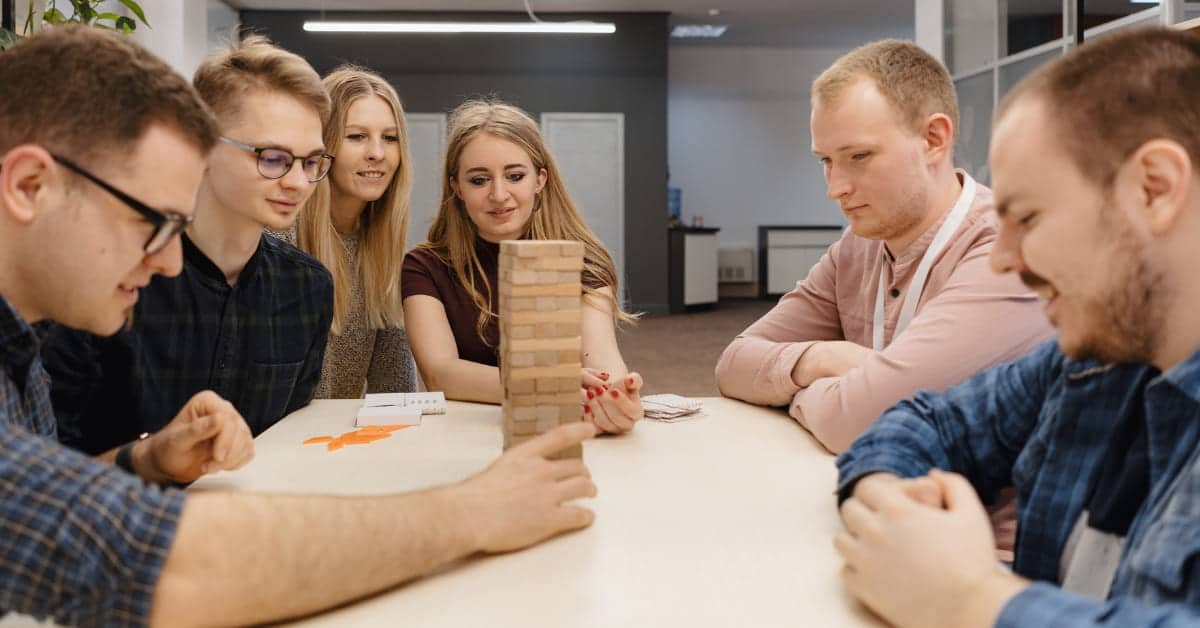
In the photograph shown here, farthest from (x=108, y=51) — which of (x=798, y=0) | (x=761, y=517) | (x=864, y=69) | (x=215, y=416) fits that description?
(x=798, y=0)

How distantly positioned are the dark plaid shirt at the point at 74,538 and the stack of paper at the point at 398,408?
3.50 feet

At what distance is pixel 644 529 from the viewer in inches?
48.3

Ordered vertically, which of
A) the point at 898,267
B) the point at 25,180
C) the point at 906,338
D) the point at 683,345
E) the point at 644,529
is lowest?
the point at 683,345

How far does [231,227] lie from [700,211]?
12.3 metres

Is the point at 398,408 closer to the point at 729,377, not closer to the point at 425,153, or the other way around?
the point at 729,377

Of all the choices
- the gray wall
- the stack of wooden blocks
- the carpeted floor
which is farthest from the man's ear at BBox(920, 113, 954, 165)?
the gray wall

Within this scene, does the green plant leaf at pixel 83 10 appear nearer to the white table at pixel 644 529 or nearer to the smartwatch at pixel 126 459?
the white table at pixel 644 529

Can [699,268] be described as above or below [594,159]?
below

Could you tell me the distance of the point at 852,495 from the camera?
4.03ft

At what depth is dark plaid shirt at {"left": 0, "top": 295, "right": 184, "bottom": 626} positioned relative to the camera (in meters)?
0.82

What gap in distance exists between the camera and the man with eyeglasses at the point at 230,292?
6.33ft

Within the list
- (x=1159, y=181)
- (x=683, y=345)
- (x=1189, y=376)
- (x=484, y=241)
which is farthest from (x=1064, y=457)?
(x=683, y=345)

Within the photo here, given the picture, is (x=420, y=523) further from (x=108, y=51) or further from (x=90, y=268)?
(x=108, y=51)

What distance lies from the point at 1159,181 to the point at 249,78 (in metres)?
1.78
